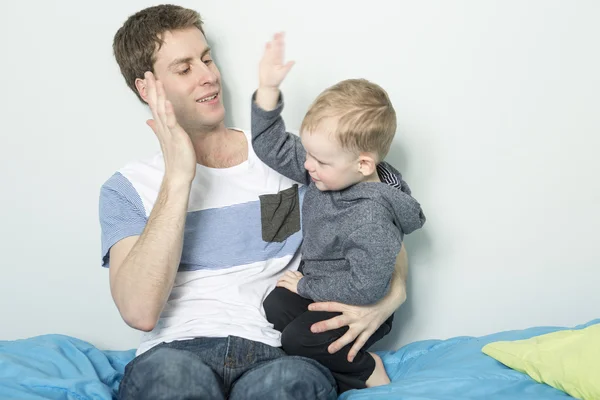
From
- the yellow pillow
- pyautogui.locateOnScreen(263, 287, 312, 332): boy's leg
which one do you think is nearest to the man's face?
pyautogui.locateOnScreen(263, 287, 312, 332): boy's leg

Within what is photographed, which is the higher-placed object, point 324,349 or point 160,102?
point 160,102

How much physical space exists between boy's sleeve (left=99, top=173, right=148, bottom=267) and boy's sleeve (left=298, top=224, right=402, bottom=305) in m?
0.54

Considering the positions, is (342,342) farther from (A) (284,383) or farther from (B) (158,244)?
(B) (158,244)

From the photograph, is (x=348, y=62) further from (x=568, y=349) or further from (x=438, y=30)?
(x=568, y=349)

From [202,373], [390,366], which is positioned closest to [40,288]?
[202,373]

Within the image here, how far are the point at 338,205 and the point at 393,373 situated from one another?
A: 563mm

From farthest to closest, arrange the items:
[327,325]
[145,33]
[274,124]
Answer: [145,33] → [274,124] → [327,325]

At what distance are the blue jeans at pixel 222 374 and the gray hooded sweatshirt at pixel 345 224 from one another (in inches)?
8.6

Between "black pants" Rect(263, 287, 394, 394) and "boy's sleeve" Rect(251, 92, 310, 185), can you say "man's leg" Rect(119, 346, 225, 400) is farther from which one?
"boy's sleeve" Rect(251, 92, 310, 185)

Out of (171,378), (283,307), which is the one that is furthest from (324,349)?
(171,378)

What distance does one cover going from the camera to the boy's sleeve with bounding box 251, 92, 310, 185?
190cm

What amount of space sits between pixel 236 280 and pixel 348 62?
31.3 inches

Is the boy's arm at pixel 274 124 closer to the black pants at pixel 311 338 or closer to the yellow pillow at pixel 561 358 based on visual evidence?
the black pants at pixel 311 338

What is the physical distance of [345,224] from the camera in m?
1.84
